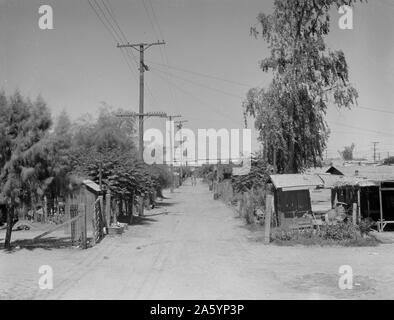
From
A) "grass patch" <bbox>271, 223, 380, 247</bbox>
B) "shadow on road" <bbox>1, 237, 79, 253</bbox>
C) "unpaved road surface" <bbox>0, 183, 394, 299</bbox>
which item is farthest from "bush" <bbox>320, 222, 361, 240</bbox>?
"shadow on road" <bbox>1, 237, 79, 253</bbox>

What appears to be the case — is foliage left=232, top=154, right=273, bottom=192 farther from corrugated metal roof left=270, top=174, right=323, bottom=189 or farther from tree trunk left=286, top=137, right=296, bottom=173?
corrugated metal roof left=270, top=174, right=323, bottom=189

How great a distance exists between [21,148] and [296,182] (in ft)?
33.7

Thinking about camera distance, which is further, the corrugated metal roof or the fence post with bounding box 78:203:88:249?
the corrugated metal roof

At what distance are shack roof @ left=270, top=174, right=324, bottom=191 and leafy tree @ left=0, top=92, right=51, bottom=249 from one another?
891 cm

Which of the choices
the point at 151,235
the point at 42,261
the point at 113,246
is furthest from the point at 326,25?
the point at 42,261

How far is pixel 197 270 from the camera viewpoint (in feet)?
38.3

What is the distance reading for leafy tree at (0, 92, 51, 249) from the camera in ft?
44.1

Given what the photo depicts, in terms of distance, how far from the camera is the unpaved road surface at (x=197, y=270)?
9359 millimetres

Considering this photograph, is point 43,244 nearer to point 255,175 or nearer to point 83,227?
point 83,227

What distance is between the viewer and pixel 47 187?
14008 mm

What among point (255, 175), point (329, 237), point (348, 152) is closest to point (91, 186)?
point (329, 237)

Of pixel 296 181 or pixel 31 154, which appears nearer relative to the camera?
pixel 31 154

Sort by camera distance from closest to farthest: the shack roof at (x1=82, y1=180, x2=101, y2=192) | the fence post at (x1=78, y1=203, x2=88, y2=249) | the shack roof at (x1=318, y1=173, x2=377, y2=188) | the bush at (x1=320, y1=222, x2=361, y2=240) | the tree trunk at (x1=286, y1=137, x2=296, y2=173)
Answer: the fence post at (x1=78, y1=203, x2=88, y2=249), the bush at (x1=320, y1=222, x2=361, y2=240), the shack roof at (x1=318, y1=173, x2=377, y2=188), the shack roof at (x1=82, y1=180, x2=101, y2=192), the tree trunk at (x1=286, y1=137, x2=296, y2=173)

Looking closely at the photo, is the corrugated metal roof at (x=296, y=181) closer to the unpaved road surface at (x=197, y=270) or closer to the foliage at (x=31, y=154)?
the unpaved road surface at (x=197, y=270)
